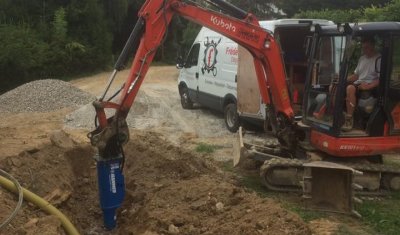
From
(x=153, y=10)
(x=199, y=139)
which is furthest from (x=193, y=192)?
(x=199, y=139)

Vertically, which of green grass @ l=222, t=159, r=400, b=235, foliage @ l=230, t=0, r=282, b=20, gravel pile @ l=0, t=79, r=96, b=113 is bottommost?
green grass @ l=222, t=159, r=400, b=235

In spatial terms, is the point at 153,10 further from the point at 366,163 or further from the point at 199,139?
the point at 199,139

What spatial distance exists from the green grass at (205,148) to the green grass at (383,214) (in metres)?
4.08

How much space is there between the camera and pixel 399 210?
287 inches

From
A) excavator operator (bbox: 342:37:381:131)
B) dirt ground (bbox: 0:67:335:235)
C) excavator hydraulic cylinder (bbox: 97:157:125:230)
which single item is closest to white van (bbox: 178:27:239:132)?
dirt ground (bbox: 0:67:335:235)

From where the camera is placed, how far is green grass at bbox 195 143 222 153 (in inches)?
434

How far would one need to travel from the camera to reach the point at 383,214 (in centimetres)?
707

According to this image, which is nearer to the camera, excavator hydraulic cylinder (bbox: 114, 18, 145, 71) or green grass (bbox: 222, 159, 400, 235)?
green grass (bbox: 222, 159, 400, 235)

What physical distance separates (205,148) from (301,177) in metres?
3.50

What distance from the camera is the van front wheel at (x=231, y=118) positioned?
13.0 metres

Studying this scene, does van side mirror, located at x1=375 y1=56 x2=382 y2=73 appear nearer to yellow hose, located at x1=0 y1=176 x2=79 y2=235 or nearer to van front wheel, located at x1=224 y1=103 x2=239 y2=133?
yellow hose, located at x1=0 y1=176 x2=79 y2=235

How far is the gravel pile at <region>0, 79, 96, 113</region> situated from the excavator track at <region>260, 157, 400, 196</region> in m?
11.0

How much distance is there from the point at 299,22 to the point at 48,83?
35.8 ft

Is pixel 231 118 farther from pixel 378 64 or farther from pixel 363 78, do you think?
pixel 378 64
